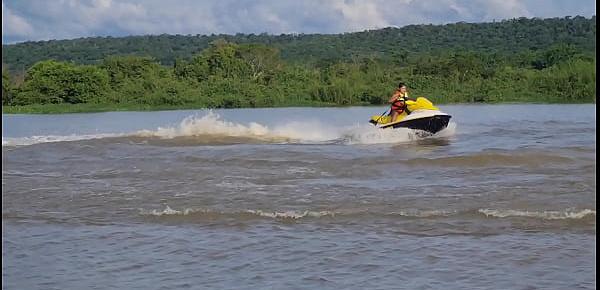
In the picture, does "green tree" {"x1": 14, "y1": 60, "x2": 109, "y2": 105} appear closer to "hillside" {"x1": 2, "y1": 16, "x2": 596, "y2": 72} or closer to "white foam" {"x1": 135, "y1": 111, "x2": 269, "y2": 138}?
"hillside" {"x1": 2, "y1": 16, "x2": 596, "y2": 72}

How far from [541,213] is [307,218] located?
77.8 inches

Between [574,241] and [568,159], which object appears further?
[568,159]

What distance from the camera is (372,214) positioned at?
739 centimetres

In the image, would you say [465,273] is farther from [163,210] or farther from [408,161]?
[408,161]

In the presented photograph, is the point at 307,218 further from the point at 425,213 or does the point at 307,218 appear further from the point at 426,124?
the point at 426,124

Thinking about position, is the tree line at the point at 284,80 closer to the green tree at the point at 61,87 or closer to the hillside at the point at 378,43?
the green tree at the point at 61,87

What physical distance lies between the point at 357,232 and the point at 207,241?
1.18 metres

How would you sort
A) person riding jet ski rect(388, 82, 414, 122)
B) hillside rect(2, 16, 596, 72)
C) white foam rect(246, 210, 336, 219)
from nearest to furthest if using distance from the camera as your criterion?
white foam rect(246, 210, 336, 219) < person riding jet ski rect(388, 82, 414, 122) < hillside rect(2, 16, 596, 72)

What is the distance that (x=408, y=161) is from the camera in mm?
11516

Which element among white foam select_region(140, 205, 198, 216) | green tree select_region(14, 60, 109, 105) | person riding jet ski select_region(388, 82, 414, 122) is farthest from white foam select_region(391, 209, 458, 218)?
green tree select_region(14, 60, 109, 105)

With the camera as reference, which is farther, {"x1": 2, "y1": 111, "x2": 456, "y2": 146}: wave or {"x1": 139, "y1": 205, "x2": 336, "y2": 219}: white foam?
{"x1": 2, "y1": 111, "x2": 456, "y2": 146}: wave

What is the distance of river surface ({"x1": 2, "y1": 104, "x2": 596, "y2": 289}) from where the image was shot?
5.31m

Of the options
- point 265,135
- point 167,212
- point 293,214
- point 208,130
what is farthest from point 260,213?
point 208,130

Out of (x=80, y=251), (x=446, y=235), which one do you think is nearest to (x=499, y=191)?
(x=446, y=235)
